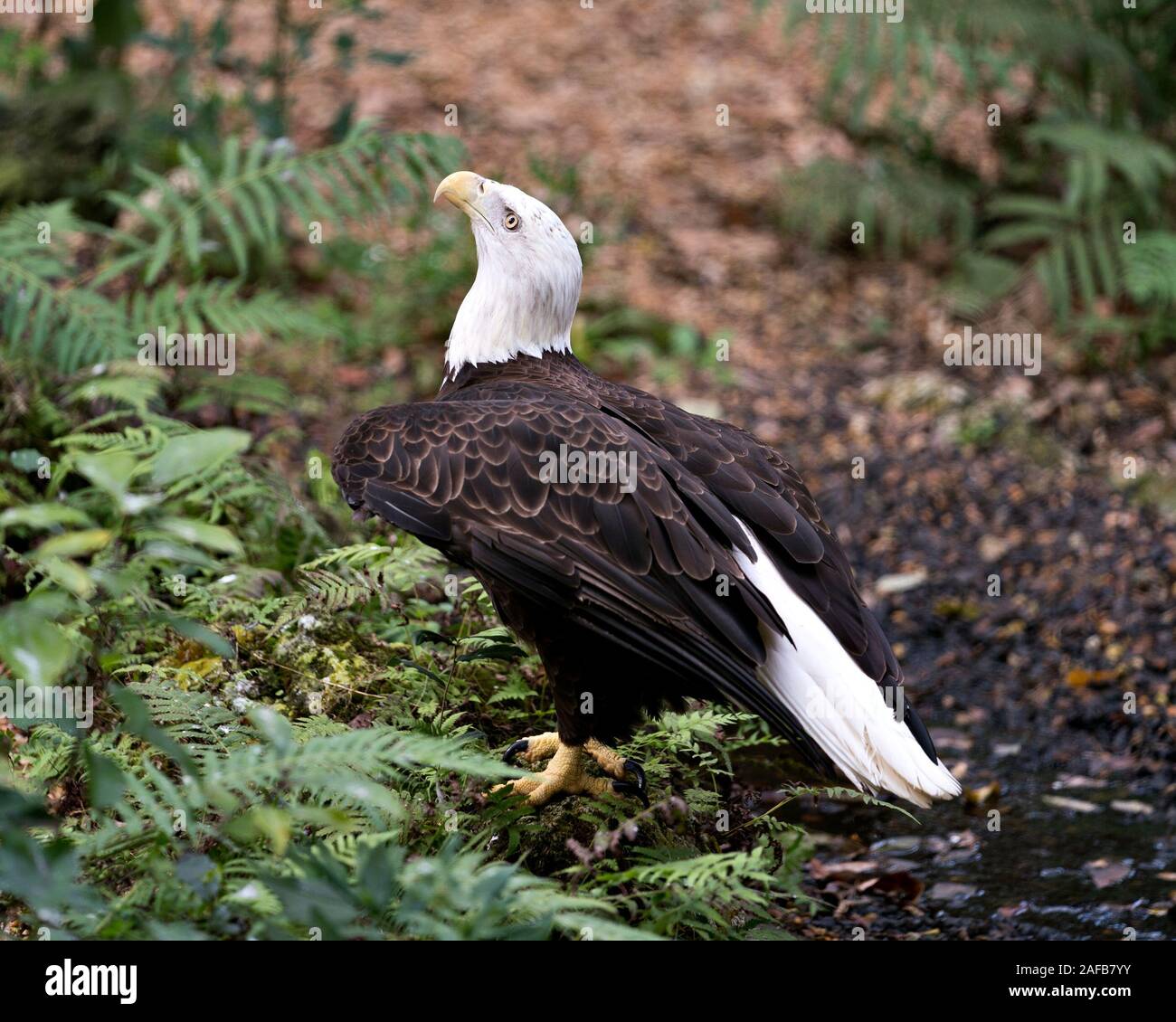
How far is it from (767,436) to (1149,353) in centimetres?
233

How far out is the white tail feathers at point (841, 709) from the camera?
3.65m

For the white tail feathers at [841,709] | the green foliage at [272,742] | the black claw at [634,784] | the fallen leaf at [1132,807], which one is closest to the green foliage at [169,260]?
the green foliage at [272,742]

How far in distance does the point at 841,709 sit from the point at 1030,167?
5990 millimetres

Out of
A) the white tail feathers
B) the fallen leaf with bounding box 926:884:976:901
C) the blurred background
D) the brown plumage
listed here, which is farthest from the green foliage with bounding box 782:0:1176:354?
the white tail feathers

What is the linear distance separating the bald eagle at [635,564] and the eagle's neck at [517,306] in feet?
0.89

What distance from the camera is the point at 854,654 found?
3.91m

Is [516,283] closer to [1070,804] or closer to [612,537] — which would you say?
[612,537]

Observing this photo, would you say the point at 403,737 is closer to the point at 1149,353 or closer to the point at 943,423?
the point at 943,423

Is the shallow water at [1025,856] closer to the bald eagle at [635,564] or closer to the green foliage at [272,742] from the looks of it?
the green foliage at [272,742]

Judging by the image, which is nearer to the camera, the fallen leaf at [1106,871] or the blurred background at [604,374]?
the blurred background at [604,374]

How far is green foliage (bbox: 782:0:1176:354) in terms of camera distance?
26.1ft

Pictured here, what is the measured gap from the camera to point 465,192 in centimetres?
474

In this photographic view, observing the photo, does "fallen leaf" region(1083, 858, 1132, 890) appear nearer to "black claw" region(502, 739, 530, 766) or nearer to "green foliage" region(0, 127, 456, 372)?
"black claw" region(502, 739, 530, 766)

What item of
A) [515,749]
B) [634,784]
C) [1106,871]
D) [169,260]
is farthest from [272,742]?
[169,260]
